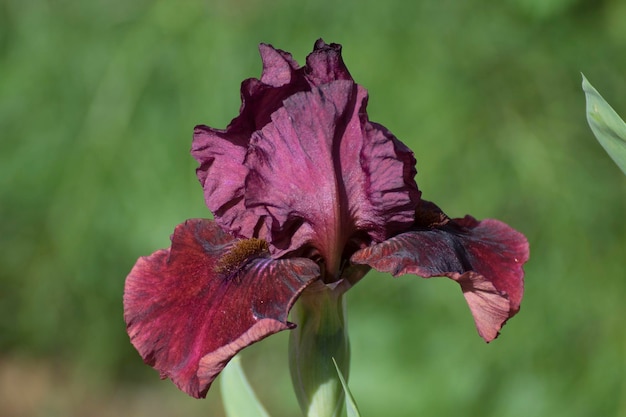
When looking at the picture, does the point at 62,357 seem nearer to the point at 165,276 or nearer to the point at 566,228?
the point at 566,228

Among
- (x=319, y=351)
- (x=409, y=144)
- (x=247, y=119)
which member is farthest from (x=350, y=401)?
(x=409, y=144)

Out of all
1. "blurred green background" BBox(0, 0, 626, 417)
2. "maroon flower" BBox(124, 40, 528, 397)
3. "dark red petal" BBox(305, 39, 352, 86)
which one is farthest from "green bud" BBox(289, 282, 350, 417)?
"blurred green background" BBox(0, 0, 626, 417)

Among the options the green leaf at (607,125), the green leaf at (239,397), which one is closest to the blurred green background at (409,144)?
the green leaf at (239,397)

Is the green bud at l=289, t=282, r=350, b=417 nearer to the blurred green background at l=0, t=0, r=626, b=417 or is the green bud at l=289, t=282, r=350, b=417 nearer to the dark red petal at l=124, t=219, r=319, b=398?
the dark red petal at l=124, t=219, r=319, b=398

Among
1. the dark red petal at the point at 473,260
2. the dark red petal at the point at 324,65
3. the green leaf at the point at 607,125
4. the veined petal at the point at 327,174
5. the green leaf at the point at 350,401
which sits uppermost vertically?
the dark red petal at the point at 324,65

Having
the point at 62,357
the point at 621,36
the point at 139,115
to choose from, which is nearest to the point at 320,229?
the point at 621,36

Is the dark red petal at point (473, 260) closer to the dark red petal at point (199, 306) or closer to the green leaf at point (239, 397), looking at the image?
the dark red petal at point (199, 306)

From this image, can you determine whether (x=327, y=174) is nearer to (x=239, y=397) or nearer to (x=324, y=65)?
(x=324, y=65)
